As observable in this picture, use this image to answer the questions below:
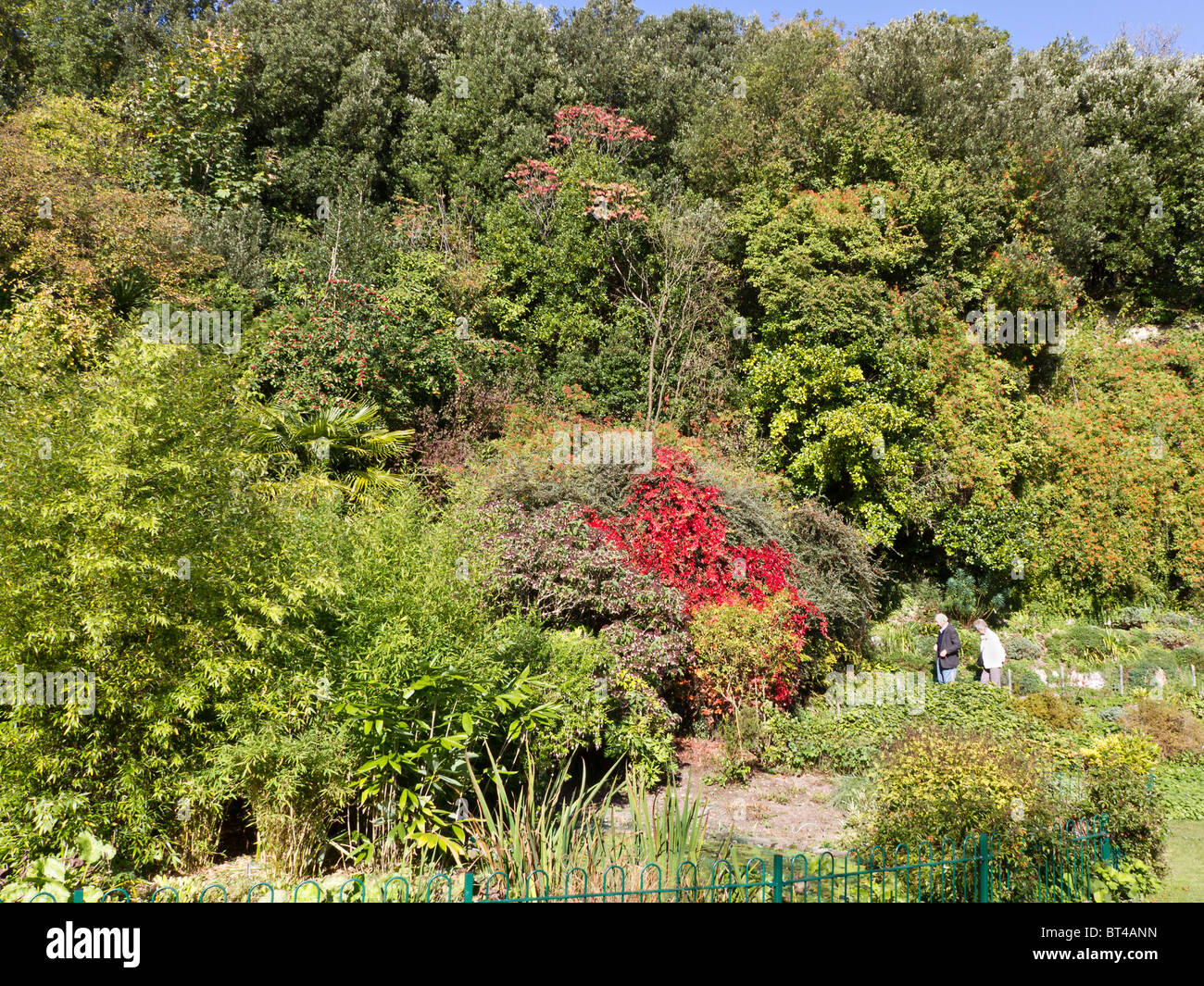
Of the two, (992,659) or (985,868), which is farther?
(992,659)

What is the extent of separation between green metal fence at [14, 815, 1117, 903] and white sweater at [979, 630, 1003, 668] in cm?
519

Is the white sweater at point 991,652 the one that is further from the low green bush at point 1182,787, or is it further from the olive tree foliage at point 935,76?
the olive tree foliage at point 935,76

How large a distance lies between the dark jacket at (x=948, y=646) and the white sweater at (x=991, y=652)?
361 mm

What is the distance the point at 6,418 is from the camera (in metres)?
5.41

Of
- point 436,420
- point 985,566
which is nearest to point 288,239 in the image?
point 436,420

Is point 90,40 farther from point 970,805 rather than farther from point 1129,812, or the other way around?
point 1129,812

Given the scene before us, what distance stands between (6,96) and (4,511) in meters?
17.0

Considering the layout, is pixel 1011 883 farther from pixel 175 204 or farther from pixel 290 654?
pixel 175 204

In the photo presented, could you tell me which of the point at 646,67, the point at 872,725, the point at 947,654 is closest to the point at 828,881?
the point at 872,725

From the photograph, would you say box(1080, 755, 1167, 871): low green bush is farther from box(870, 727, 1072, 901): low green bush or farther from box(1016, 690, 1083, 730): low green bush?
box(1016, 690, 1083, 730): low green bush

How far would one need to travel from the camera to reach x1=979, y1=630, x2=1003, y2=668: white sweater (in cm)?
1120

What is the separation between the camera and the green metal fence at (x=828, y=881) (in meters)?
4.48

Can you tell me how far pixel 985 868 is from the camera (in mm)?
5164

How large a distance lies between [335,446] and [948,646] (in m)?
9.09
